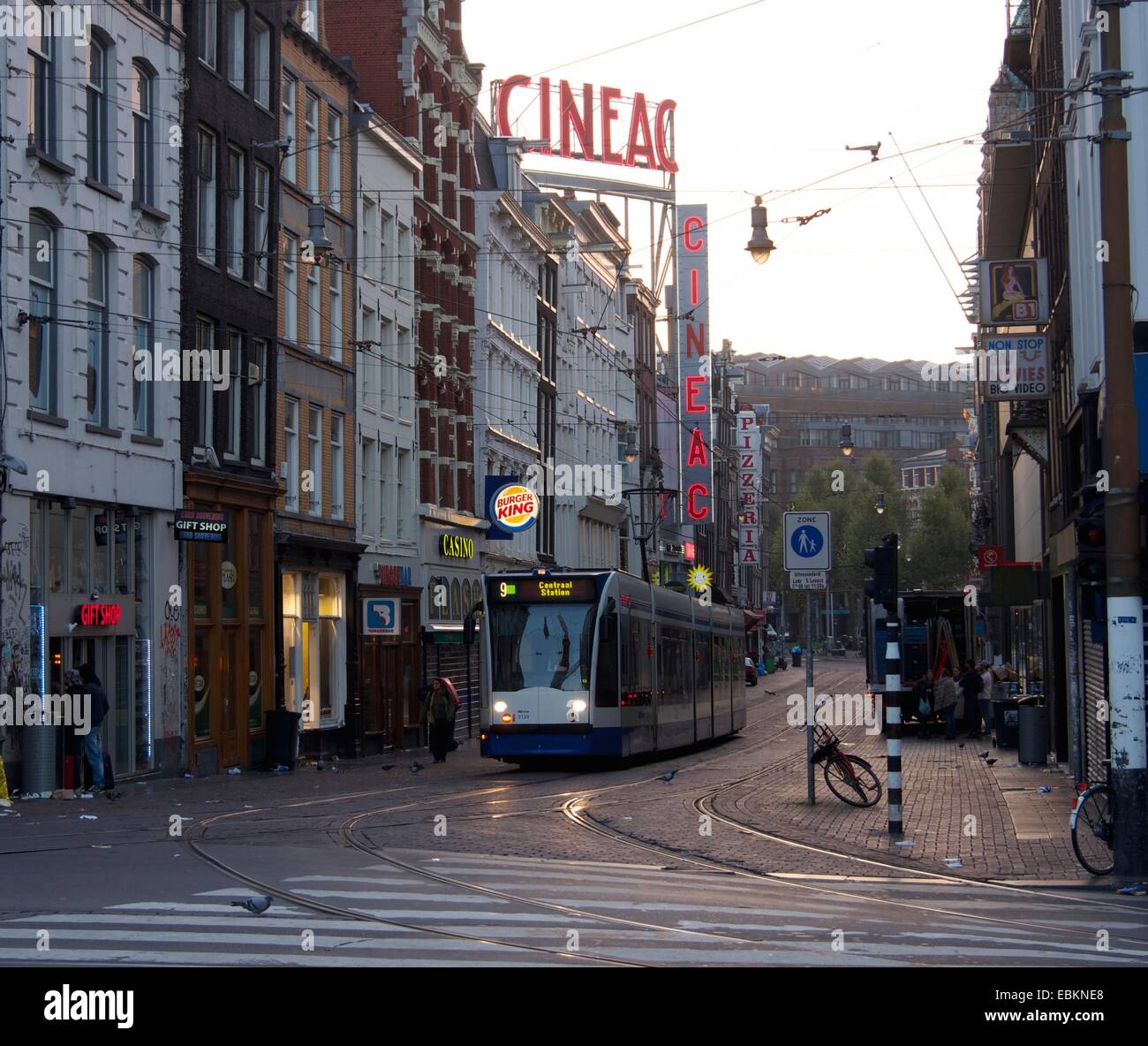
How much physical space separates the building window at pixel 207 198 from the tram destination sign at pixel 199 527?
16.4 ft

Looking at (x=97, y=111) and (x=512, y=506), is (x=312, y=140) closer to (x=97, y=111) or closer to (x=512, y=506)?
(x=97, y=111)

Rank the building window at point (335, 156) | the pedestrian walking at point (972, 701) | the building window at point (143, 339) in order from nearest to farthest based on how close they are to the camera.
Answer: the building window at point (143, 339) < the building window at point (335, 156) < the pedestrian walking at point (972, 701)

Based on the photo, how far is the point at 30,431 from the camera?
83.9 feet

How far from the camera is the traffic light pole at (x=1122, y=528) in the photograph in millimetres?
15328

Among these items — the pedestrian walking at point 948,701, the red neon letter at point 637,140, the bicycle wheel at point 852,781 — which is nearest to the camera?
the bicycle wheel at point 852,781

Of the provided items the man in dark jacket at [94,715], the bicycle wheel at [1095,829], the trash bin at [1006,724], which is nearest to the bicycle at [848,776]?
the bicycle wheel at [1095,829]

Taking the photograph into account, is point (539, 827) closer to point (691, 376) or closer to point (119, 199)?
point (119, 199)

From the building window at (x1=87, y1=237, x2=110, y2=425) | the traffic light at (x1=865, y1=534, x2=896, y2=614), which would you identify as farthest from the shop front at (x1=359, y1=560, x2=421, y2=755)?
the traffic light at (x1=865, y1=534, x2=896, y2=614)

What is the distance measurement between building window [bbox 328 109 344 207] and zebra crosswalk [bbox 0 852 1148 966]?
27220mm

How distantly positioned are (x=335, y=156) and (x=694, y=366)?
46952mm

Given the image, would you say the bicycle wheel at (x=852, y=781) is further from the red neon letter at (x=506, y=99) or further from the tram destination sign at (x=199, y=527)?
the red neon letter at (x=506, y=99)

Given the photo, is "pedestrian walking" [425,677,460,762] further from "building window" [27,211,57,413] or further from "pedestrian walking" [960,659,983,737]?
"pedestrian walking" [960,659,983,737]

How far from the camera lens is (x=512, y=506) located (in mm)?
51969
